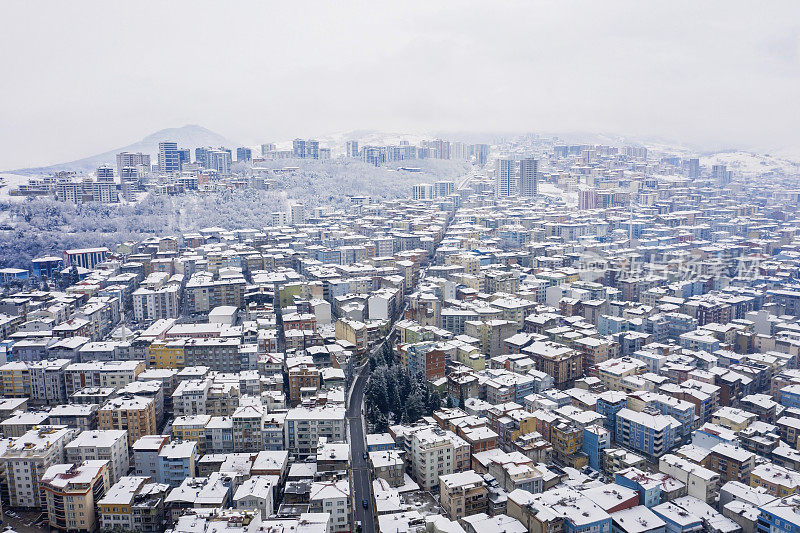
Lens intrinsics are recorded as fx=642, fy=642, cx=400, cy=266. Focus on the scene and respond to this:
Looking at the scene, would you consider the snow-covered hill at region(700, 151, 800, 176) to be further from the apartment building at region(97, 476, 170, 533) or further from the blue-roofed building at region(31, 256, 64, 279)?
the apartment building at region(97, 476, 170, 533)

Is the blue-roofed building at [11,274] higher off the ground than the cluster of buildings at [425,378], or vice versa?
the blue-roofed building at [11,274]

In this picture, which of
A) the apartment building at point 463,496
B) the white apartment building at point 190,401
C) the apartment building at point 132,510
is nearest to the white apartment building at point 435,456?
the apartment building at point 463,496

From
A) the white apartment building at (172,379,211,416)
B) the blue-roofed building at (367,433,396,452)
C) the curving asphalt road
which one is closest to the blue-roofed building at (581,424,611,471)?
the blue-roofed building at (367,433,396,452)

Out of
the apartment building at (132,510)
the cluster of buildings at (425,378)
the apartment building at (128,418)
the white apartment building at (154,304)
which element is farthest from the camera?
the white apartment building at (154,304)

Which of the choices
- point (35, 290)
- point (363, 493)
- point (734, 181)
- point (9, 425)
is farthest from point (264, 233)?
point (734, 181)

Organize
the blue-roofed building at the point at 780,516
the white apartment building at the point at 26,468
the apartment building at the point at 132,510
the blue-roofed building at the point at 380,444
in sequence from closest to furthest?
1. the blue-roofed building at the point at 780,516
2. the apartment building at the point at 132,510
3. the white apartment building at the point at 26,468
4. the blue-roofed building at the point at 380,444

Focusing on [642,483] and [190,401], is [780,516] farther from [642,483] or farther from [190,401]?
[190,401]

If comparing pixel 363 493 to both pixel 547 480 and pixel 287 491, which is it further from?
pixel 547 480

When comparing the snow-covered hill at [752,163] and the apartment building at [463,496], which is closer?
the apartment building at [463,496]

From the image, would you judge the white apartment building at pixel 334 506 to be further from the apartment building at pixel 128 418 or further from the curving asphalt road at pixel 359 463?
the apartment building at pixel 128 418
